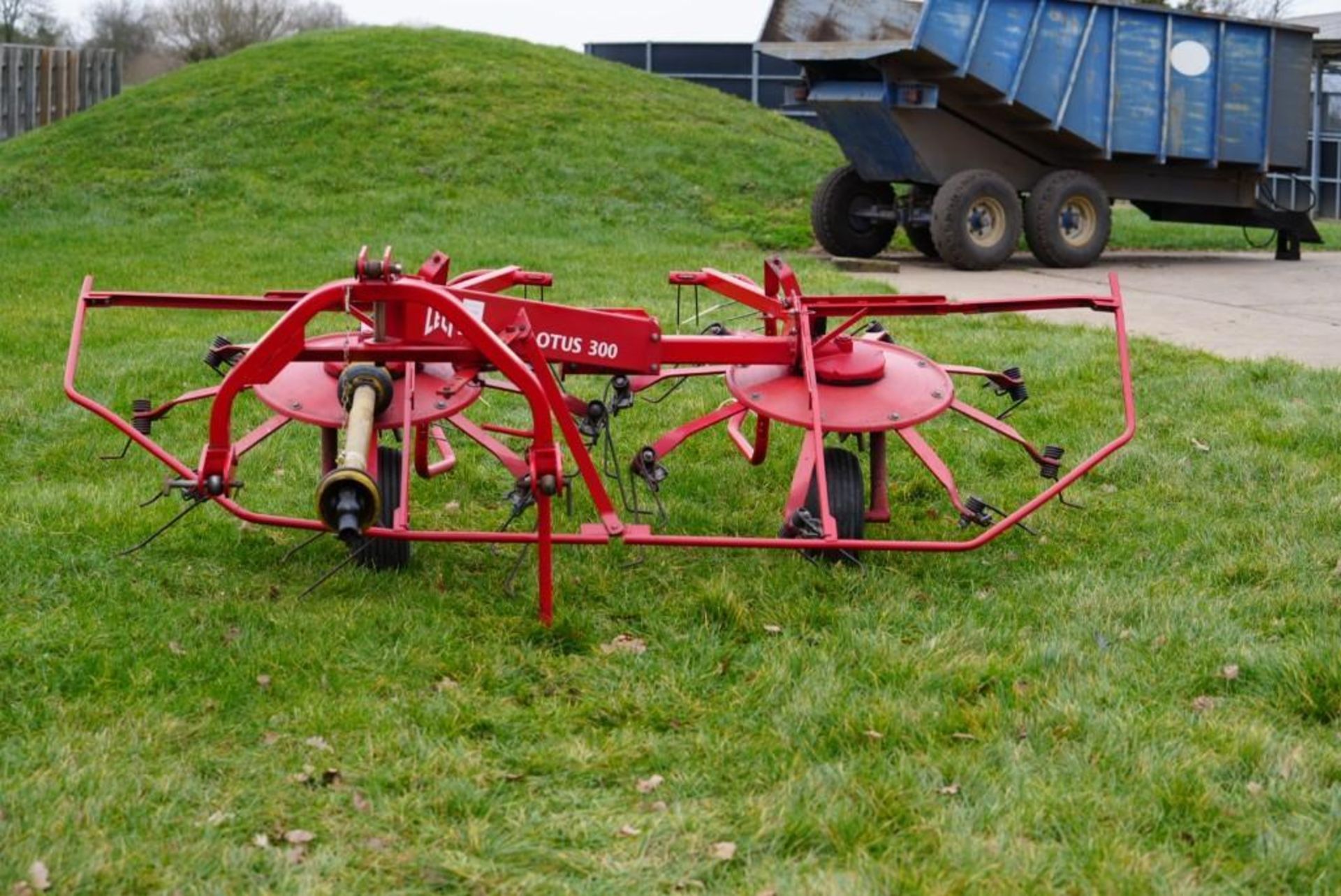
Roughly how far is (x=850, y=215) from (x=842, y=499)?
407 inches

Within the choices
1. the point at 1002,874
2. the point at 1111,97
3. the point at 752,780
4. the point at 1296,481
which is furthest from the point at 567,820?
the point at 1111,97

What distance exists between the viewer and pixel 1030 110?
13.6 meters

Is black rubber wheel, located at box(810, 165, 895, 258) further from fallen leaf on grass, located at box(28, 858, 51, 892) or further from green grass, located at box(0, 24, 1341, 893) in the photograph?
fallen leaf on grass, located at box(28, 858, 51, 892)

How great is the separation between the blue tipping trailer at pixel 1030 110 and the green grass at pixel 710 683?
5727 millimetres

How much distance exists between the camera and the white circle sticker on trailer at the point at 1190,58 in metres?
14.1

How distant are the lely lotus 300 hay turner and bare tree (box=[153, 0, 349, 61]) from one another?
31215mm

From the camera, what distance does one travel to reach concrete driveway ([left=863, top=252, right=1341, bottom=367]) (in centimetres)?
989

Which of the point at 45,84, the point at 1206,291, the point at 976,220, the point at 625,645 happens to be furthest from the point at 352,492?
the point at 45,84

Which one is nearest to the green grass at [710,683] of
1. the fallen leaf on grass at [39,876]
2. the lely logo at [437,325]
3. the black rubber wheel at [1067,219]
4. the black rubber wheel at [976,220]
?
the fallen leaf on grass at [39,876]

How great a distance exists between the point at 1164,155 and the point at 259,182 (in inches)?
362

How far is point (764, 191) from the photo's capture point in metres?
18.1

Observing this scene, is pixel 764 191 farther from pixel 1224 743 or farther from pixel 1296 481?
pixel 1224 743

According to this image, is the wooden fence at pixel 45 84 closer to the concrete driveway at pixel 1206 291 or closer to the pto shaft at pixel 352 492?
Answer: the concrete driveway at pixel 1206 291

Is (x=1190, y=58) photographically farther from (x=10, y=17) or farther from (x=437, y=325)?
(x=10, y=17)
